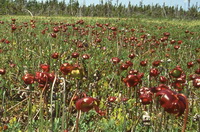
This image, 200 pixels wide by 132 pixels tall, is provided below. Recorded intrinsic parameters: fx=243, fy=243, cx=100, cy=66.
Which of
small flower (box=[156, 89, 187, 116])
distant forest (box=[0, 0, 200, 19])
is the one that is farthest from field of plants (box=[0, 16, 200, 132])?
distant forest (box=[0, 0, 200, 19])

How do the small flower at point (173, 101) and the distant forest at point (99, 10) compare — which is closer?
the small flower at point (173, 101)

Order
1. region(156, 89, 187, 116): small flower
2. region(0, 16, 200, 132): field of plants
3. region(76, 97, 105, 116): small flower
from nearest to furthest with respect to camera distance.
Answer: region(156, 89, 187, 116): small flower, region(76, 97, 105, 116): small flower, region(0, 16, 200, 132): field of plants

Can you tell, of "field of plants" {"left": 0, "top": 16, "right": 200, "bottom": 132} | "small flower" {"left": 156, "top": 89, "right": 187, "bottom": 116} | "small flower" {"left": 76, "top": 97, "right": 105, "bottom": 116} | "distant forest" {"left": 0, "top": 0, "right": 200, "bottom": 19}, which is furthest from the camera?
"distant forest" {"left": 0, "top": 0, "right": 200, "bottom": 19}

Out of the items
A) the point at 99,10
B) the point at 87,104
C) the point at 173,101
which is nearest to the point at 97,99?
the point at 87,104

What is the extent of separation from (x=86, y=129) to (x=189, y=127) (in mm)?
1050

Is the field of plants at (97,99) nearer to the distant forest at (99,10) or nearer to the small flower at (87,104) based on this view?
the small flower at (87,104)

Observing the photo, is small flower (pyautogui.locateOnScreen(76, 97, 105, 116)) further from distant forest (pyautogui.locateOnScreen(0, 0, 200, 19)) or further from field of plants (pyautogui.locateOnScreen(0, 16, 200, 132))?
distant forest (pyautogui.locateOnScreen(0, 0, 200, 19))

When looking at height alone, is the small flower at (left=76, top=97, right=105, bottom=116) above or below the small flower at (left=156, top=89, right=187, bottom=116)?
below

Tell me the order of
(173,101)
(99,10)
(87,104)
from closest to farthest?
(173,101) < (87,104) < (99,10)

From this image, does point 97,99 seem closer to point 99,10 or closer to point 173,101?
point 173,101

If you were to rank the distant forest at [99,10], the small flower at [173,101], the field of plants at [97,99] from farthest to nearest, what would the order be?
the distant forest at [99,10] < the field of plants at [97,99] < the small flower at [173,101]

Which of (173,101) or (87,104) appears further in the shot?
(87,104)

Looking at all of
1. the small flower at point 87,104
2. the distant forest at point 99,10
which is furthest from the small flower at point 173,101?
the distant forest at point 99,10

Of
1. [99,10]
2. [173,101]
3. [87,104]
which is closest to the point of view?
[173,101]
